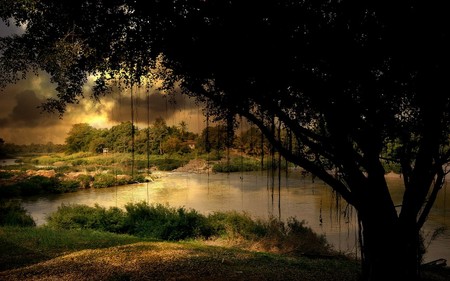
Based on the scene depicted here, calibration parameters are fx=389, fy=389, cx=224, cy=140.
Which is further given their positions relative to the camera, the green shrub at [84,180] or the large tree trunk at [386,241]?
the green shrub at [84,180]

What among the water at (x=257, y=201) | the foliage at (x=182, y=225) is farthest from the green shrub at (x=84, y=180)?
the foliage at (x=182, y=225)

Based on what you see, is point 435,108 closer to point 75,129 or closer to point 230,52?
point 230,52

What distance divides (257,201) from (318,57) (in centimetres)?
3252

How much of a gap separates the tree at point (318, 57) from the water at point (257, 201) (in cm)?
1499

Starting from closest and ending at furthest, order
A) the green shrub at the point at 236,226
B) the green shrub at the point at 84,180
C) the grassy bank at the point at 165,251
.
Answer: the grassy bank at the point at 165,251, the green shrub at the point at 236,226, the green shrub at the point at 84,180

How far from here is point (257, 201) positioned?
38.2 metres

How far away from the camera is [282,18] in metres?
6.20

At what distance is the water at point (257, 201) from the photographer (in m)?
25.4

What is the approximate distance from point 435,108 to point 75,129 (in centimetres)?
10627

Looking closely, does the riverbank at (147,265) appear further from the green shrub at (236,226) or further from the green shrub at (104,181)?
the green shrub at (104,181)

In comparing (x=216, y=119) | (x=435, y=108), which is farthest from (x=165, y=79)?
(x=435, y=108)

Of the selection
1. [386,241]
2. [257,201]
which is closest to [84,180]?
[257,201]

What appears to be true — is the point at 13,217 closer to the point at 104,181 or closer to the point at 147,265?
the point at 147,265

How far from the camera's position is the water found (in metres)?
25.4
